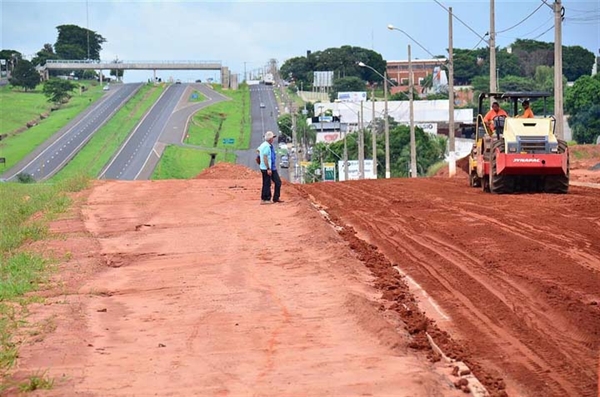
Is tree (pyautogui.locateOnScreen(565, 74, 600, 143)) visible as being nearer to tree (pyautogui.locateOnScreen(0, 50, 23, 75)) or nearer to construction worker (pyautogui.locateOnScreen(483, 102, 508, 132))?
construction worker (pyautogui.locateOnScreen(483, 102, 508, 132))

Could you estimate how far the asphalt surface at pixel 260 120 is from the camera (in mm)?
92744

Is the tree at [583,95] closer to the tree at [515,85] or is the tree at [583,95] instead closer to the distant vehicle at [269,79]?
the tree at [515,85]

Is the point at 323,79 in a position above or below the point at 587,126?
above

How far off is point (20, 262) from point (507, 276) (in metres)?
7.05

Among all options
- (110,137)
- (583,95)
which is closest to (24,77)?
(110,137)

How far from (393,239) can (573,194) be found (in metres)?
9.90

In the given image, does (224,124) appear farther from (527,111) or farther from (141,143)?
(527,111)

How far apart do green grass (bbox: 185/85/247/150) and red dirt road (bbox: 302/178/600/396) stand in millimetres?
81410

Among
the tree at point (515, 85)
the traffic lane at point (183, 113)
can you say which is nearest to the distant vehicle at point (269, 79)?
the traffic lane at point (183, 113)

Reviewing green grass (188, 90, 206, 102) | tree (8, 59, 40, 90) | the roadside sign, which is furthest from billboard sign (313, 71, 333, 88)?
the roadside sign

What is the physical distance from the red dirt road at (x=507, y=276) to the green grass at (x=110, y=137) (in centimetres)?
4428

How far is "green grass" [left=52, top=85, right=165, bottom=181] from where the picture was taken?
273ft

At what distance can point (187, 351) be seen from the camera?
9.38 m

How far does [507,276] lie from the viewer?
43.2 feet
